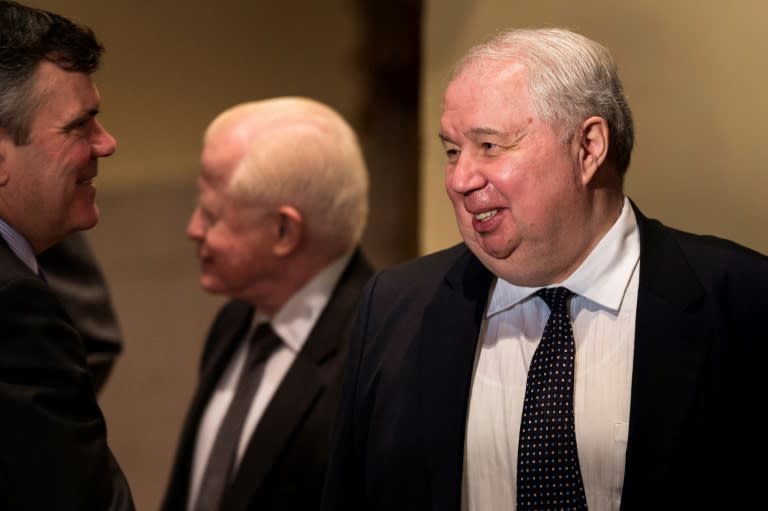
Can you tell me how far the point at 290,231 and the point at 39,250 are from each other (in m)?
0.91

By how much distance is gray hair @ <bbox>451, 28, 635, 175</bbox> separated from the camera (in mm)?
1831

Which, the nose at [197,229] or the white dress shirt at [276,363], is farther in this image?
the nose at [197,229]

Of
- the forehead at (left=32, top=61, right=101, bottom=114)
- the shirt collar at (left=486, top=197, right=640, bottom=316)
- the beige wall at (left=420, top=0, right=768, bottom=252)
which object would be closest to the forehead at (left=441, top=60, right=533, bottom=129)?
the shirt collar at (left=486, top=197, right=640, bottom=316)

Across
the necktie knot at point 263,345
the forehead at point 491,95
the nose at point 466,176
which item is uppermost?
the forehead at point 491,95

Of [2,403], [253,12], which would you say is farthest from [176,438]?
[2,403]

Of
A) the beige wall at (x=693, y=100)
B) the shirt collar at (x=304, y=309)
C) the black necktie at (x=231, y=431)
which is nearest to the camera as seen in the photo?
the beige wall at (x=693, y=100)

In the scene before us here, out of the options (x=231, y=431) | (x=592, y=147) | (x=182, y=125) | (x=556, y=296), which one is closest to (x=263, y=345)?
(x=231, y=431)

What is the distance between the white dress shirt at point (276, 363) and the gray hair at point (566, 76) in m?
1.15

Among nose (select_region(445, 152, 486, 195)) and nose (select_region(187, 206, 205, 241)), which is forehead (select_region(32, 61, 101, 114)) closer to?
A: nose (select_region(445, 152, 486, 195))

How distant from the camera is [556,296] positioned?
191 centimetres

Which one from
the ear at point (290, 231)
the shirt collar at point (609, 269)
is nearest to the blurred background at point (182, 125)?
the ear at point (290, 231)

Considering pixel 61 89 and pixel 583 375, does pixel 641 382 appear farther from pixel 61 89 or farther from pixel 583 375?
pixel 61 89

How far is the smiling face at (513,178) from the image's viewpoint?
1.83 metres

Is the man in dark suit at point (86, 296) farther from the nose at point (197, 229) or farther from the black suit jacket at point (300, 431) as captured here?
the black suit jacket at point (300, 431)
